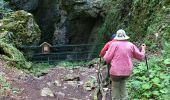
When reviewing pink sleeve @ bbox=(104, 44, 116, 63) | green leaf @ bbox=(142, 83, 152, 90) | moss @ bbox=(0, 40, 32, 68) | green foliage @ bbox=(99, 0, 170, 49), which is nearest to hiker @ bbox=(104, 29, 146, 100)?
pink sleeve @ bbox=(104, 44, 116, 63)

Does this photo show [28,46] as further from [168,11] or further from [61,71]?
[168,11]

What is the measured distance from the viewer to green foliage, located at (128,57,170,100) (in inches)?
302

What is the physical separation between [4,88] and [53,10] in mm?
19303

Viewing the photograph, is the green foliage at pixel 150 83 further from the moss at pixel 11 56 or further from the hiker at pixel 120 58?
the moss at pixel 11 56

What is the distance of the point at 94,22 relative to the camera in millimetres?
25188

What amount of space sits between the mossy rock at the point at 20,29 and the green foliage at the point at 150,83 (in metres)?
9.35

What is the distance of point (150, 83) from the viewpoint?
797 cm

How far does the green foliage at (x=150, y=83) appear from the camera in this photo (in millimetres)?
7672

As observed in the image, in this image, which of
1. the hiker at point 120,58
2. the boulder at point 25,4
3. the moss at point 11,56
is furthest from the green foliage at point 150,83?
the boulder at point 25,4

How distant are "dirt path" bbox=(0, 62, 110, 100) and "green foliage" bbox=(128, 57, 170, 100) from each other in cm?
159

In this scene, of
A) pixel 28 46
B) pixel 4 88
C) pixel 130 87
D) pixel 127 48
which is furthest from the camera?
pixel 28 46

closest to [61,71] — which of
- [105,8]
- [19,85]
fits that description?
[19,85]

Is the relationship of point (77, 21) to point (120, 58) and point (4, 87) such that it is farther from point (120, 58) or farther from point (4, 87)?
point (120, 58)

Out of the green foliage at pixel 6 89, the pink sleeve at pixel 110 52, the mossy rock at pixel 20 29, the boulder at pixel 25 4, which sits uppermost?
the pink sleeve at pixel 110 52
